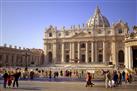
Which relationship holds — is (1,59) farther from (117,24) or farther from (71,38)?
(117,24)

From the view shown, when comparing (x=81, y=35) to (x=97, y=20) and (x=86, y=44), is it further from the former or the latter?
(x=97, y=20)

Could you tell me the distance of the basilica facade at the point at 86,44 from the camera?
66500mm

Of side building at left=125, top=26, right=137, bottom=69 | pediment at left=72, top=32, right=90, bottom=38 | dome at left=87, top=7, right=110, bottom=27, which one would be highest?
dome at left=87, top=7, right=110, bottom=27

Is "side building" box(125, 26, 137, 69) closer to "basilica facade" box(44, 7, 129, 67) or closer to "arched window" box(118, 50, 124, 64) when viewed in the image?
"basilica facade" box(44, 7, 129, 67)

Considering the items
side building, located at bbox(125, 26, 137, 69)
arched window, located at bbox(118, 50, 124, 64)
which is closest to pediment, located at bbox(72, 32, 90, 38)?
arched window, located at bbox(118, 50, 124, 64)

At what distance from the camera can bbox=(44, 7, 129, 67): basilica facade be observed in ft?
218

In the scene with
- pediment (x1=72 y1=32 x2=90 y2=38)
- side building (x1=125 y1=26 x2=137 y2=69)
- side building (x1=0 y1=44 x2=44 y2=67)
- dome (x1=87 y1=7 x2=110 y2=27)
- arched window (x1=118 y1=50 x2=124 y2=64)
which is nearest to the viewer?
side building (x1=125 y1=26 x2=137 y2=69)

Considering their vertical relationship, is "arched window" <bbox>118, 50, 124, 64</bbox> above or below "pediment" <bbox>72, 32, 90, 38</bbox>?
below

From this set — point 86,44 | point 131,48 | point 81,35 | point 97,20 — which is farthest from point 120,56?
point 131,48

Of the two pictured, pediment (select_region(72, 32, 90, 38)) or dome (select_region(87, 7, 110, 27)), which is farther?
dome (select_region(87, 7, 110, 27))

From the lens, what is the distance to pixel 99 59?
68312 millimetres

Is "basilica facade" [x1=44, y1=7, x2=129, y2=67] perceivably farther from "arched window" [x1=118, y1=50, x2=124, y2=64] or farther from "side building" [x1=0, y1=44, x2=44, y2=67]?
"side building" [x1=0, y1=44, x2=44, y2=67]

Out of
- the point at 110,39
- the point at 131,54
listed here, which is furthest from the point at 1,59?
the point at 131,54

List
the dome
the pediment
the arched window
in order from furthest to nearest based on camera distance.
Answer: the dome → the pediment → the arched window
